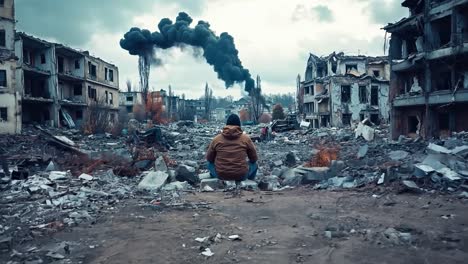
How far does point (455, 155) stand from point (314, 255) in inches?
254

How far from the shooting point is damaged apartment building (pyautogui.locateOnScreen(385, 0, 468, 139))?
1880 centimetres

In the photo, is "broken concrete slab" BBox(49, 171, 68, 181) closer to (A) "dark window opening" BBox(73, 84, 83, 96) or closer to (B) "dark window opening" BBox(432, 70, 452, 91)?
(B) "dark window opening" BBox(432, 70, 452, 91)

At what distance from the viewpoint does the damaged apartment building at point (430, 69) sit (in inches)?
740

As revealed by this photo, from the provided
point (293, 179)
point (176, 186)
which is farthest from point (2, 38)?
point (293, 179)

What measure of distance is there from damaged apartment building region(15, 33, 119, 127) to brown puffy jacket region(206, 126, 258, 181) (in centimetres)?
2332

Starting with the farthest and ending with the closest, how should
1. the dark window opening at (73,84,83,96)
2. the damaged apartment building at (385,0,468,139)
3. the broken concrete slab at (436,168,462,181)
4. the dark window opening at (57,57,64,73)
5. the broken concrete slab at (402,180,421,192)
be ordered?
the dark window opening at (73,84,83,96) → the dark window opening at (57,57,64,73) → the damaged apartment building at (385,0,468,139) → the broken concrete slab at (436,168,462,181) → the broken concrete slab at (402,180,421,192)

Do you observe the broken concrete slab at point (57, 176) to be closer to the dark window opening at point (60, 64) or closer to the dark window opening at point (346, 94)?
the dark window opening at point (60, 64)

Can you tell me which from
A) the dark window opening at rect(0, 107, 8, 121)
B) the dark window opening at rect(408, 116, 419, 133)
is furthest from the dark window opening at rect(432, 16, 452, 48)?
the dark window opening at rect(0, 107, 8, 121)

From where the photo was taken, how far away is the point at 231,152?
24.3ft

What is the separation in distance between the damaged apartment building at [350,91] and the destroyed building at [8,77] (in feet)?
95.7

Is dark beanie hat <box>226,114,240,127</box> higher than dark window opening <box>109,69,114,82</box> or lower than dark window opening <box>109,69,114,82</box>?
lower

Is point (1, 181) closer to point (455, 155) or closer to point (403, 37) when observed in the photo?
point (455, 155)

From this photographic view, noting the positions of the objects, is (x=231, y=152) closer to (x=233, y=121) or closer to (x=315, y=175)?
(x=233, y=121)

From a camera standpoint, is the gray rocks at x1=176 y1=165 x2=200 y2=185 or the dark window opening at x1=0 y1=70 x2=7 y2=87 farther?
the dark window opening at x1=0 y1=70 x2=7 y2=87
